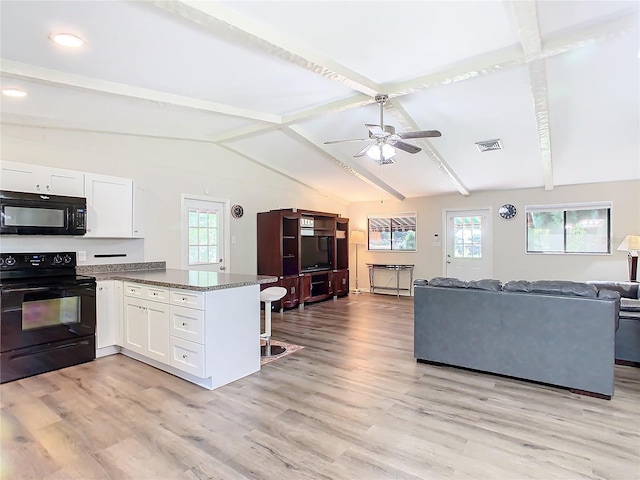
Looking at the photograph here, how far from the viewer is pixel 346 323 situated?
5.52 metres

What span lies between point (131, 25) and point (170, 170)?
2.91 meters

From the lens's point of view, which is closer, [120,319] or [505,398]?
[505,398]

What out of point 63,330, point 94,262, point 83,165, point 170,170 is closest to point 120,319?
point 63,330

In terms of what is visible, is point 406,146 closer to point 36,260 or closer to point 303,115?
point 303,115

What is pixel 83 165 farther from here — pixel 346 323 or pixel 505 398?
pixel 505 398

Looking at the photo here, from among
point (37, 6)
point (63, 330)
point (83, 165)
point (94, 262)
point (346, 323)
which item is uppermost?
point (37, 6)

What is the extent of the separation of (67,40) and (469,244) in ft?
24.2

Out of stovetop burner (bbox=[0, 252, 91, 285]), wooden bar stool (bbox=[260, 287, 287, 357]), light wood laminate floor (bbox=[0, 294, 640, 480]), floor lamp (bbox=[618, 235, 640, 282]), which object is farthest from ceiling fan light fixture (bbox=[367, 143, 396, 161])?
floor lamp (bbox=[618, 235, 640, 282])

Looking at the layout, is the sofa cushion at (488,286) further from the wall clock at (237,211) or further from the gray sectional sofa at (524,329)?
the wall clock at (237,211)

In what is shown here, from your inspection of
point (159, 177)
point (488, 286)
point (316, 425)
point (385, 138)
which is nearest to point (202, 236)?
point (159, 177)

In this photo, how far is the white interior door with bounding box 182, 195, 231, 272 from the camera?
5.49 m

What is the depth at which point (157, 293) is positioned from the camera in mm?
3447

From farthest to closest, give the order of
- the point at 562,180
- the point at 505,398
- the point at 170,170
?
the point at 562,180, the point at 170,170, the point at 505,398

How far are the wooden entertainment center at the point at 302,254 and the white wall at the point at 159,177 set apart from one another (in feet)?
1.06
